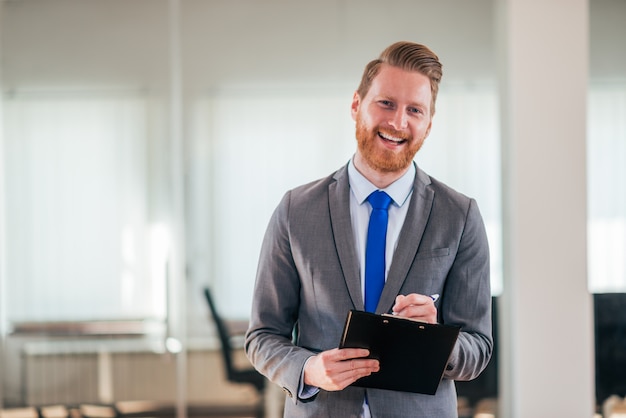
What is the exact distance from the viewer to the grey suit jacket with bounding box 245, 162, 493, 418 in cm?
167

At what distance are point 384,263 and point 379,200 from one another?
0.16 meters

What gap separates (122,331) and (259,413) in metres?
0.86

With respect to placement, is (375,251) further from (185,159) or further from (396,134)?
(185,159)

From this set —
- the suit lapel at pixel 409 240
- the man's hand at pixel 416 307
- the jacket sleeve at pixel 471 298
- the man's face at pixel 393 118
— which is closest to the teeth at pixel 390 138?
the man's face at pixel 393 118

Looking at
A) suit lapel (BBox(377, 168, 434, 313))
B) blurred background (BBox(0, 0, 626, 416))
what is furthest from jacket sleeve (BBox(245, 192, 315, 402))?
blurred background (BBox(0, 0, 626, 416))

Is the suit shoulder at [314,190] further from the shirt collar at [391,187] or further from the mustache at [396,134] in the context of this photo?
the mustache at [396,134]

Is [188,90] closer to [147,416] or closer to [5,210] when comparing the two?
[5,210]

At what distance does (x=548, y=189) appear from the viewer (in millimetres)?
3889

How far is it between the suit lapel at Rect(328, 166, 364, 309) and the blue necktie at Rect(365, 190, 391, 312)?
3 centimetres

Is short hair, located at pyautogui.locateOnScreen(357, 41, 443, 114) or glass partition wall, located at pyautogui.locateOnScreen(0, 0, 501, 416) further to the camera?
glass partition wall, located at pyautogui.locateOnScreen(0, 0, 501, 416)

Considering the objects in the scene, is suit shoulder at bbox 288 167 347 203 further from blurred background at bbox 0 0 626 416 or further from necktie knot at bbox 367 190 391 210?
blurred background at bbox 0 0 626 416

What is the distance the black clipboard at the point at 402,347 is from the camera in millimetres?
1494

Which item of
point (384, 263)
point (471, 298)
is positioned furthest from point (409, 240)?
point (471, 298)

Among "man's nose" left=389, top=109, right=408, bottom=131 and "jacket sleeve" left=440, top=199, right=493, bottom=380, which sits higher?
"man's nose" left=389, top=109, right=408, bottom=131
